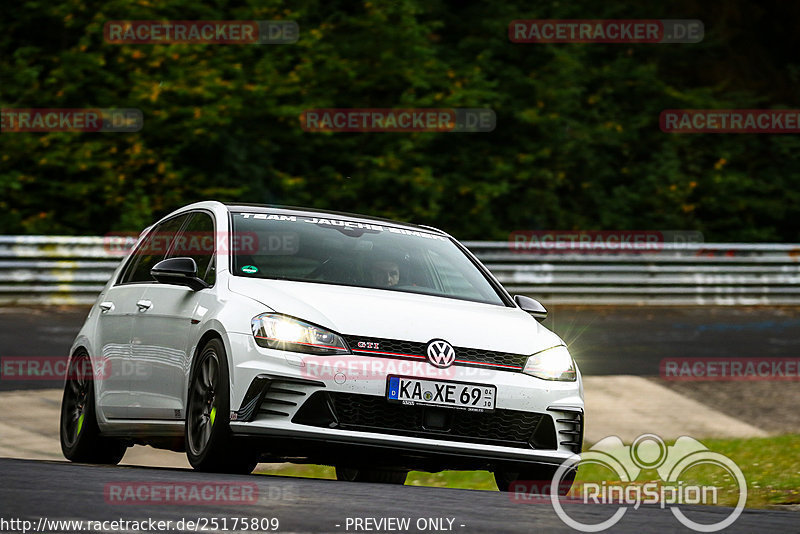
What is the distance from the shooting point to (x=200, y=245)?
8.37 m

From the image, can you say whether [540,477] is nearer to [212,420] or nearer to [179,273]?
[212,420]

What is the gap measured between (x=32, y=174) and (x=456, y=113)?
23.9 ft

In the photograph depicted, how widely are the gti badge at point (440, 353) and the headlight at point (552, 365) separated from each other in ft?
1.45

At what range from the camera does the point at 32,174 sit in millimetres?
23297

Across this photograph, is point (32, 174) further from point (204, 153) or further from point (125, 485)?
point (125, 485)

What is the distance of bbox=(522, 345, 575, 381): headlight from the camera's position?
7.39 m

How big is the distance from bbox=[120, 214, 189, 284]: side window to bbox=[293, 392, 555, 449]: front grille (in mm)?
2116

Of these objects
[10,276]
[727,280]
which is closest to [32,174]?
[10,276]

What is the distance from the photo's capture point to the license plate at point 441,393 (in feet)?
22.9
